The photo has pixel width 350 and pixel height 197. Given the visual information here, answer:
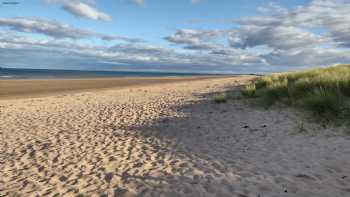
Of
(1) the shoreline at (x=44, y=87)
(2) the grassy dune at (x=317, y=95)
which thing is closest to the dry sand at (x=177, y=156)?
(2) the grassy dune at (x=317, y=95)

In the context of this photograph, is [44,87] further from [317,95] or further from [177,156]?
[177,156]

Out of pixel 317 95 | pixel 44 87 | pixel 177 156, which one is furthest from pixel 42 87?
pixel 177 156

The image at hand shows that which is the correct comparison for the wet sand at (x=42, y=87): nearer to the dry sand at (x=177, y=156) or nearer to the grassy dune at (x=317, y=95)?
the dry sand at (x=177, y=156)

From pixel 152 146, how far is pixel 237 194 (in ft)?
11.6

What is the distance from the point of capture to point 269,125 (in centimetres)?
945

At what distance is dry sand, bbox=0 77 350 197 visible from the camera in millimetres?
4984

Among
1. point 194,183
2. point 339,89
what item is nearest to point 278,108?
point 339,89

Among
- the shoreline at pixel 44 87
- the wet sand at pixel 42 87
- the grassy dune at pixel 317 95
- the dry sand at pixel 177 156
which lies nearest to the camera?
the dry sand at pixel 177 156

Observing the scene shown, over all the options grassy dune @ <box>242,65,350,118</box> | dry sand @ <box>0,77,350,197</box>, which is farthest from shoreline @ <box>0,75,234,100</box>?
grassy dune @ <box>242,65,350,118</box>

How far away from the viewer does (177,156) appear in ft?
22.3

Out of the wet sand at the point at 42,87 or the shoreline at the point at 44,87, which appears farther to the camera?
the wet sand at the point at 42,87

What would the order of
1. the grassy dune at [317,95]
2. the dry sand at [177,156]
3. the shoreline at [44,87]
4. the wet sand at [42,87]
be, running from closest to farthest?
the dry sand at [177,156]
the grassy dune at [317,95]
the shoreline at [44,87]
the wet sand at [42,87]

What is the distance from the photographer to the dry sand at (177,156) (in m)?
4.98

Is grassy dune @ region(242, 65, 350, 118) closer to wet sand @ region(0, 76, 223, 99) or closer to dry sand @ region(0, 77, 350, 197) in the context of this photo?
dry sand @ region(0, 77, 350, 197)
